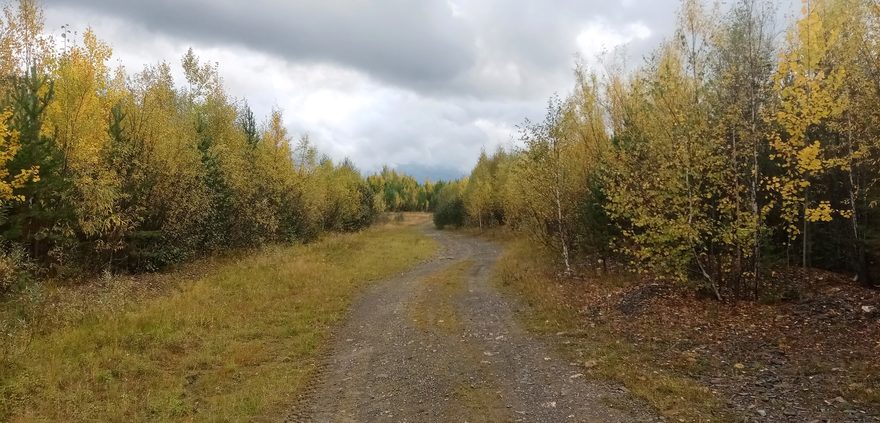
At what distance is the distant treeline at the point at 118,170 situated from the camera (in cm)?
1529

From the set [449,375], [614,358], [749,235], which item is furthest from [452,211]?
[449,375]

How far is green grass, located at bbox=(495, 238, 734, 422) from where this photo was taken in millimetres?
7648

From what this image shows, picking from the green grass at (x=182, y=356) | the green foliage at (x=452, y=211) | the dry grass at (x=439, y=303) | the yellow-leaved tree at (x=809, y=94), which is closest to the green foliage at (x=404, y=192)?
the green foliage at (x=452, y=211)

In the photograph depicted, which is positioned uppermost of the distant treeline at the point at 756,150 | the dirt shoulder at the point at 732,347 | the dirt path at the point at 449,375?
the distant treeline at the point at 756,150

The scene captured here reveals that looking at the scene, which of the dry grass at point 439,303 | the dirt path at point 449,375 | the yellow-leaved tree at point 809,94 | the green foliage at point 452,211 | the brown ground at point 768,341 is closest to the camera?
the brown ground at point 768,341

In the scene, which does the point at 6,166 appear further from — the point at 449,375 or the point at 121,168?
the point at 449,375

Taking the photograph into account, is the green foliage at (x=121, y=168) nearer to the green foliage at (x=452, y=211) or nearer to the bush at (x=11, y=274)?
the bush at (x=11, y=274)

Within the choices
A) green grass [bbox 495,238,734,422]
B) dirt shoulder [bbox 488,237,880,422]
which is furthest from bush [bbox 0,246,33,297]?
dirt shoulder [bbox 488,237,880,422]

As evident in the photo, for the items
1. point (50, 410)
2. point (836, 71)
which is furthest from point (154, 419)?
point (836, 71)

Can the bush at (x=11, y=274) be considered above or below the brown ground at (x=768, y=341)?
above

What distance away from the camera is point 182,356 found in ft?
36.9

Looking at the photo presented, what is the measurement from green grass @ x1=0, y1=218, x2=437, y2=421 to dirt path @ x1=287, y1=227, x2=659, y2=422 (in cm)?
88

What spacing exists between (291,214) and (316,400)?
27644mm

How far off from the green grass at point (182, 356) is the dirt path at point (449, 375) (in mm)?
884
